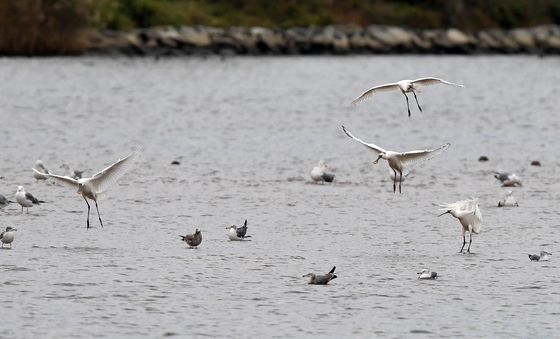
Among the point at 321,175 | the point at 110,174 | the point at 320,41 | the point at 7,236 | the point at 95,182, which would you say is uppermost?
the point at 320,41

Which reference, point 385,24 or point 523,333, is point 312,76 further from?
point 523,333

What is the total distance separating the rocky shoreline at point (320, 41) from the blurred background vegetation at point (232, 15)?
1.56m

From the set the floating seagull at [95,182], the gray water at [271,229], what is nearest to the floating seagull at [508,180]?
the gray water at [271,229]

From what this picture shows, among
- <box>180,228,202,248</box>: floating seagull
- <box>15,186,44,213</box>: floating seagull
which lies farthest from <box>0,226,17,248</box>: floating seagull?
<box>15,186,44,213</box>: floating seagull

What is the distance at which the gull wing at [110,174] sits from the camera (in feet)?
54.7

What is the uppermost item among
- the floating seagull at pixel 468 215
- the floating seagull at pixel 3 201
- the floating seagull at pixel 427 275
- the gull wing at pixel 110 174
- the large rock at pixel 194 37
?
the large rock at pixel 194 37

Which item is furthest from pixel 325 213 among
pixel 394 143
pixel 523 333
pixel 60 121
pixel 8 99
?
pixel 8 99

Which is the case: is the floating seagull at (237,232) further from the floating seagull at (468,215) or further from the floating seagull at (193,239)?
the floating seagull at (468,215)

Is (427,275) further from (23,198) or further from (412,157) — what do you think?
(23,198)

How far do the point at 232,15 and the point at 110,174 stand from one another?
6398 cm

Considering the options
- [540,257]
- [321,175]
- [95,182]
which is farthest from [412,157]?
[321,175]

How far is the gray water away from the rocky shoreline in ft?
96.1

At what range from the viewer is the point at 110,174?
17.0 m

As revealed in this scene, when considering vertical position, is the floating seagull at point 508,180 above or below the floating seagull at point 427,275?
above
